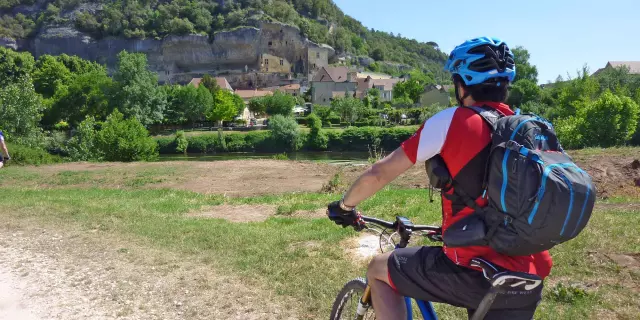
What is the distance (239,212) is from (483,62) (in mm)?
9248

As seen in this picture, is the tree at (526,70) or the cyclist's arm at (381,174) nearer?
the cyclist's arm at (381,174)

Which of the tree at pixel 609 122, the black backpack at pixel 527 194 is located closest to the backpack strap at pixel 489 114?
the black backpack at pixel 527 194

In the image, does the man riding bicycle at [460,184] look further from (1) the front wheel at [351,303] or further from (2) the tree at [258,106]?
(2) the tree at [258,106]

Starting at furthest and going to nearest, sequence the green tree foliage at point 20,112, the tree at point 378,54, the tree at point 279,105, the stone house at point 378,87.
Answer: the tree at point 378,54 → the stone house at point 378,87 → the tree at point 279,105 → the green tree foliage at point 20,112

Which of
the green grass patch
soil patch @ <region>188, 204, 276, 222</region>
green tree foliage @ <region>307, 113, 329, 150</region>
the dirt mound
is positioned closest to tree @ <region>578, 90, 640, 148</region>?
the dirt mound

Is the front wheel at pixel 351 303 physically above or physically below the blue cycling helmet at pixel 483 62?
below

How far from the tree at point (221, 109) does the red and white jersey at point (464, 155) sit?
240 ft

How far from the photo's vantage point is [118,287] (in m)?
5.45

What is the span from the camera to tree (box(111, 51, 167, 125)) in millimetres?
59750

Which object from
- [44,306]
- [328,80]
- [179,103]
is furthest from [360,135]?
[44,306]

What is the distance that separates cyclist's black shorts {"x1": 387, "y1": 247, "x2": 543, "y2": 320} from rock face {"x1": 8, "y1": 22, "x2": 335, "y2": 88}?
127 m

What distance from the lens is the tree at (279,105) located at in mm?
79125

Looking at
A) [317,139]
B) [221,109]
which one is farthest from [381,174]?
[221,109]

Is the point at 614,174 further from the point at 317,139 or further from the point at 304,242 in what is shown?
the point at 317,139
